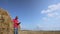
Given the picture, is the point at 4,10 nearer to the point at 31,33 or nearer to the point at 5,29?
the point at 5,29

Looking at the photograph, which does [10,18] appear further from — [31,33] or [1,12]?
[31,33]

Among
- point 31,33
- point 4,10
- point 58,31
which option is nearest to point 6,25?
point 4,10

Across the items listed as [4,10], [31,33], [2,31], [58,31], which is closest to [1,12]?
[4,10]

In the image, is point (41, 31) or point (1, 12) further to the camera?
point (41, 31)

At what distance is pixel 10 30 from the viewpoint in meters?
9.98

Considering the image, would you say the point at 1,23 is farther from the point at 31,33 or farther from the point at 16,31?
the point at 31,33

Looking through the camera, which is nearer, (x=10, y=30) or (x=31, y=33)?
(x=10, y=30)

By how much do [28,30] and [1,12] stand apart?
3.23m

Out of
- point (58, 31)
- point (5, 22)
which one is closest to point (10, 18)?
point (5, 22)

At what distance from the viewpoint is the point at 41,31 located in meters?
12.5

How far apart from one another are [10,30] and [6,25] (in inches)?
13.9

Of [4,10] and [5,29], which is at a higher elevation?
[4,10]

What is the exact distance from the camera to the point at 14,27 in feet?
33.2

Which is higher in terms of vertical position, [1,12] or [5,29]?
[1,12]
